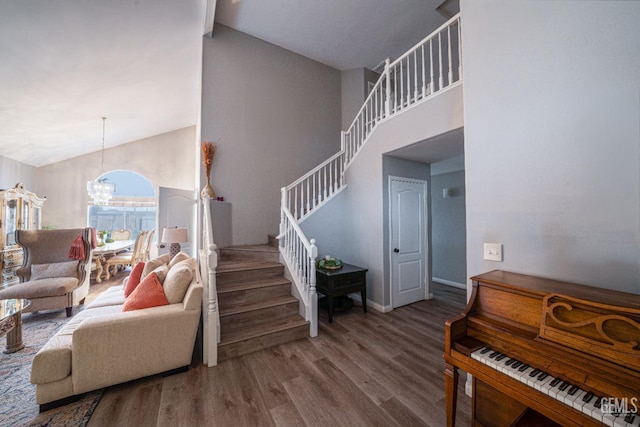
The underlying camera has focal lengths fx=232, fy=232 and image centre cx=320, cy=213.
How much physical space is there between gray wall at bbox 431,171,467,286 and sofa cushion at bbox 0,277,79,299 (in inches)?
239

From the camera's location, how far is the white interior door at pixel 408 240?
141 inches

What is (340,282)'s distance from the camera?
126 inches

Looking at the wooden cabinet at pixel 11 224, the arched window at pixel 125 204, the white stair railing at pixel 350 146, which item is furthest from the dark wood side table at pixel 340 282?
the arched window at pixel 125 204

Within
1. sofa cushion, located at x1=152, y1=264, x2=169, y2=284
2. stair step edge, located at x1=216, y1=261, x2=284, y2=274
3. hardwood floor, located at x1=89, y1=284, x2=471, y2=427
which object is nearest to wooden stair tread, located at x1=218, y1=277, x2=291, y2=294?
stair step edge, located at x1=216, y1=261, x2=284, y2=274

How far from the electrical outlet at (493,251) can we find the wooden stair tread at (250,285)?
2173 millimetres

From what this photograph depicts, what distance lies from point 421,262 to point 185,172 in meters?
6.65

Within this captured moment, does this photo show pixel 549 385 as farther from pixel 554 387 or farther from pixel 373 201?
pixel 373 201

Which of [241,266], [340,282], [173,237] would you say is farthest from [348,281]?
[173,237]

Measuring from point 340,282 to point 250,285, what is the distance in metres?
1.19

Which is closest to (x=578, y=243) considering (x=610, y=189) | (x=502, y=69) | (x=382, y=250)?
(x=610, y=189)

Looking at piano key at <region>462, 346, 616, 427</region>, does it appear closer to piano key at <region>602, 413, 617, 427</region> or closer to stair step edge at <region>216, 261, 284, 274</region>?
piano key at <region>602, 413, 617, 427</region>

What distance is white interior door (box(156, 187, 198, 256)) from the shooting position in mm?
3895

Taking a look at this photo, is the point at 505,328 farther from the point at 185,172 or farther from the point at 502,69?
the point at 185,172

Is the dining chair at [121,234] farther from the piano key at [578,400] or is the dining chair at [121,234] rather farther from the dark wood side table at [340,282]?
the piano key at [578,400]
